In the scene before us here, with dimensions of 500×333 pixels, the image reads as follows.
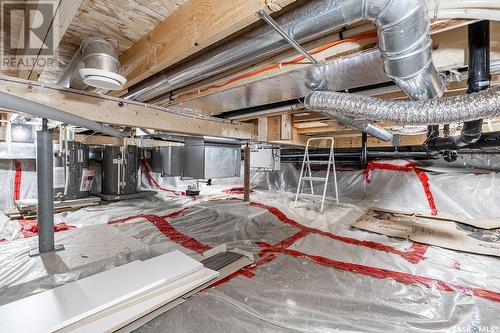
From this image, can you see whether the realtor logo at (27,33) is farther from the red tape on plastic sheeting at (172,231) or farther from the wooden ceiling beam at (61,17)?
the red tape on plastic sheeting at (172,231)

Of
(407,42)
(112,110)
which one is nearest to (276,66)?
(407,42)

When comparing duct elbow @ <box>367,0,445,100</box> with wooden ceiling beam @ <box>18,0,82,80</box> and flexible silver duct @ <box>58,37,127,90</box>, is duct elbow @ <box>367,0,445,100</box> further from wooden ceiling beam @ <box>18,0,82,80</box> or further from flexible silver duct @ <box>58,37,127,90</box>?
flexible silver duct @ <box>58,37,127,90</box>

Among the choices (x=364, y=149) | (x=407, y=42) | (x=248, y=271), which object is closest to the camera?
(x=407, y=42)

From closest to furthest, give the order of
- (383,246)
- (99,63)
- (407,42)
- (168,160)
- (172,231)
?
(407,42) → (99,63) → (383,246) → (172,231) → (168,160)

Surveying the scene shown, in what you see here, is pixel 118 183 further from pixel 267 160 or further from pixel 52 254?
pixel 267 160

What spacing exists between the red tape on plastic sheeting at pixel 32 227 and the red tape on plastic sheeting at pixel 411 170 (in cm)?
393

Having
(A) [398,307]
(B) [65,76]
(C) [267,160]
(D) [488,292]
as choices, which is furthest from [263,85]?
(C) [267,160]

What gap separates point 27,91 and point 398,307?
2377 mm

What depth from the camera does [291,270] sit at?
136cm

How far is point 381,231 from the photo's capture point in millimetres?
2049

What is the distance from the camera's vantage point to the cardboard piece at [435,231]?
171cm

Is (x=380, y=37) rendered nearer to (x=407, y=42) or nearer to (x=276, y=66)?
(x=407, y=42)

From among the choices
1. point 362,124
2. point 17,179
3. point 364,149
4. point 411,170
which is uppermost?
point 362,124

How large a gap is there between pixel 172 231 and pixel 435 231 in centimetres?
237
